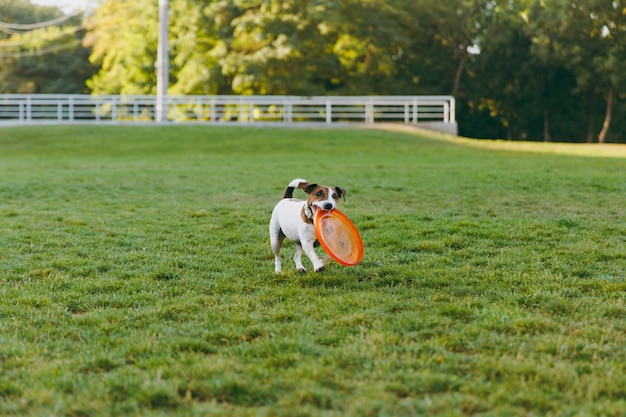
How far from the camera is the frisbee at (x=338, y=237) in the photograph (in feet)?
19.5

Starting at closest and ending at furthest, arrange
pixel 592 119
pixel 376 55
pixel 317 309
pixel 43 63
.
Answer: pixel 317 309 → pixel 376 55 → pixel 592 119 → pixel 43 63

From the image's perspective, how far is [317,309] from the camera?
5.37 metres

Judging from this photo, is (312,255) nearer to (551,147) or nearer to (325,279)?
(325,279)

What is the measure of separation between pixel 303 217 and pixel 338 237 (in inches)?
14.5

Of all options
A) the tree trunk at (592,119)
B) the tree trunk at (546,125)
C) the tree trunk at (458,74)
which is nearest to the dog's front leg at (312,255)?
the tree trunk at (458,74)

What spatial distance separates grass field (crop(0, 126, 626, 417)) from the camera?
3723 millimetres

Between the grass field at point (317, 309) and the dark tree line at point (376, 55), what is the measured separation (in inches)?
1011

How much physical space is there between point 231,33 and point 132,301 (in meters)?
34.7

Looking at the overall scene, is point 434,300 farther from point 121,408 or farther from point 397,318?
point 121,408

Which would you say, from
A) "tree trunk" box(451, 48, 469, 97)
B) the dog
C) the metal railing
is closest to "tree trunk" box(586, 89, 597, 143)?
"tree trunk" box(451, 48, 469, 97)

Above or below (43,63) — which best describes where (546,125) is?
below

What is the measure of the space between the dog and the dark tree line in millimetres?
29759

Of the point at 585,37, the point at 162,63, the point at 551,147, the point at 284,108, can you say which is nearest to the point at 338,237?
the point at 551,147

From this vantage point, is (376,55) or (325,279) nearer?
(325,279)
